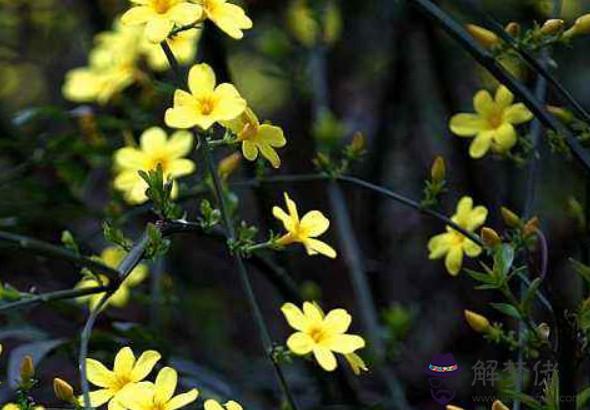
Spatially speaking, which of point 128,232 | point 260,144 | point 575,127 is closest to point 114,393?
point 260,144

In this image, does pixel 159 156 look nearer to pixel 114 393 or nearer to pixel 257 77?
pixel 114 393

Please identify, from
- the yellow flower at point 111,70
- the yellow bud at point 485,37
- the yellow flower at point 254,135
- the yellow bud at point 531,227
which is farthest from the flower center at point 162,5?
the yellow flower at point 111,70

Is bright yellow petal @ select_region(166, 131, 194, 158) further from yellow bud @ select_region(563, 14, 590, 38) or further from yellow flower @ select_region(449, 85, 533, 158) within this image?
yellow bud @ select_region(563, 14, 590, 38)

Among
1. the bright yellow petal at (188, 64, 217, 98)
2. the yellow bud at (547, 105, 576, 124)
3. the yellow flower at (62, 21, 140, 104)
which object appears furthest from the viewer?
the yellow flower at (62, 21, 140, 104)

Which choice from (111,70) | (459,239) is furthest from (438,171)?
(111,70)

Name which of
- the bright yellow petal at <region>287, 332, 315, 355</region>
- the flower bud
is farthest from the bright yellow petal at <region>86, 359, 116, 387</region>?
the flower bud
